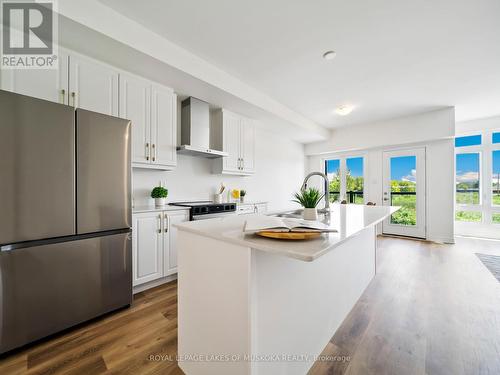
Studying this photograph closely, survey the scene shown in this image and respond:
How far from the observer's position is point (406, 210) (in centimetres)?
493

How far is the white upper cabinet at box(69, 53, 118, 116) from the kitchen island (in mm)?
1716

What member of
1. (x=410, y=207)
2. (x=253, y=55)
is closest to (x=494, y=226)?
(x=410, y=207)

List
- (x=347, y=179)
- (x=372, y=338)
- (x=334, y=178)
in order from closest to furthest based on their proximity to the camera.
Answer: (x=372, y=338) < (x=347, y=179) < (x=334, y=178)

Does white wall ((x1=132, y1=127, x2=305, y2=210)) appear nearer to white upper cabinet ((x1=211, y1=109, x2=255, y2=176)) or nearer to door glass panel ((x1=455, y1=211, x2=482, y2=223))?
white upper cabinet ((x1=211, y1=109, x2=255, y2=176))

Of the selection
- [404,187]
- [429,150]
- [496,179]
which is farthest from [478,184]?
[404,187]

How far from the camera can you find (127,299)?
1979 millimetres

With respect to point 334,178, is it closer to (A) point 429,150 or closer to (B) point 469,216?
(A) point 429,150

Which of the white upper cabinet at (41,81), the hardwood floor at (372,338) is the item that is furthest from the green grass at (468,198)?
the white upper cabinet at (41,81)

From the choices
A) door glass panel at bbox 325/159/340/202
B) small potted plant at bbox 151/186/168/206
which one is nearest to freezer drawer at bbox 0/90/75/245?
small potted plant at bbox 151/186/168/206

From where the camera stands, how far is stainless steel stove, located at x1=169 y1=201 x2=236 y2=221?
104 inches

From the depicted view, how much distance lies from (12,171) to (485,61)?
15.8ft

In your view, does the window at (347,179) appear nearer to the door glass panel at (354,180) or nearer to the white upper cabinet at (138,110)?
the door glass panel at (354,180)

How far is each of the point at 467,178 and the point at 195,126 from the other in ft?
20.3

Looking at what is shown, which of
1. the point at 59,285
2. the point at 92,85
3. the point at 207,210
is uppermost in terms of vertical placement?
the point at 92,85
